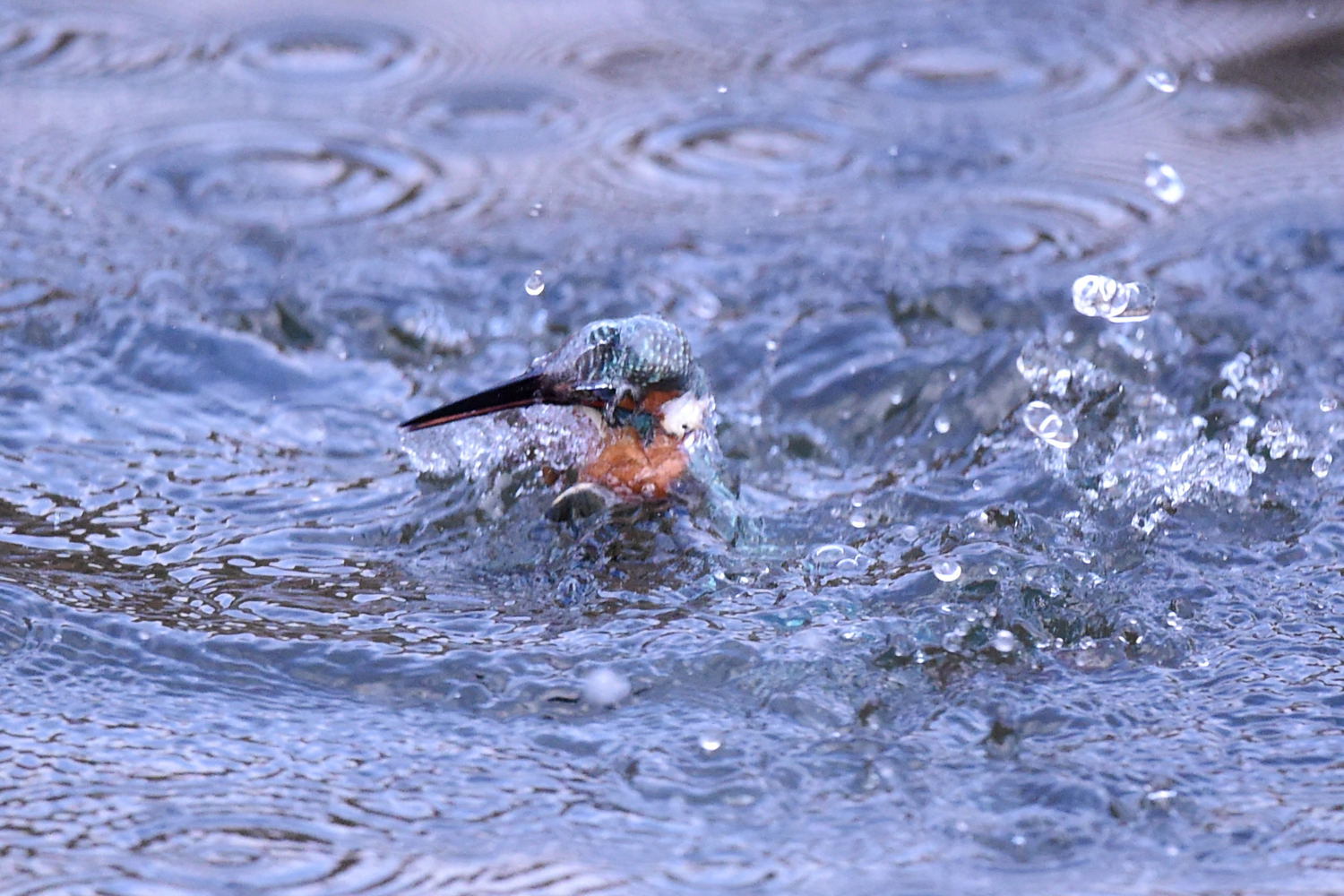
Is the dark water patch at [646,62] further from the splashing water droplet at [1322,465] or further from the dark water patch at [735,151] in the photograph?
the splashing water droplet at [1322,465]

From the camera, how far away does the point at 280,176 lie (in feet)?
18.1

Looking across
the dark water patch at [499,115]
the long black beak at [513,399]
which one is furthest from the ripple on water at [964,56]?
the long black beak at [513,399]

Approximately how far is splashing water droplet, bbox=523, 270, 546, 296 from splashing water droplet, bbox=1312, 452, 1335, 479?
2.27 metres

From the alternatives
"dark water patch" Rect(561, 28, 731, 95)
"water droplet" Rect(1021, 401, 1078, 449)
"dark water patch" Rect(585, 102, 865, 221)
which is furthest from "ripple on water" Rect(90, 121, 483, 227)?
"water droplet" Rect(1021, 401, 1078, 449)

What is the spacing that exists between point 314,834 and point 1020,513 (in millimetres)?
1847

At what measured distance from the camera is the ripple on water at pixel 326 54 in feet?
20.2

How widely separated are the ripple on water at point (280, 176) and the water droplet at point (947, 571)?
8.86 feet

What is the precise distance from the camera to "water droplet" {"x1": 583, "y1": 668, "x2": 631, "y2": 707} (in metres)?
2.88

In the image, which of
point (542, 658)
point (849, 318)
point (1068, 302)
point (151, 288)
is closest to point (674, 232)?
point (849, 318)

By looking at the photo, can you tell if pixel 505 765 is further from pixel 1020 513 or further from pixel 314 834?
pixel 1020 513

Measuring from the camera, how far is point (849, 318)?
4742 mm

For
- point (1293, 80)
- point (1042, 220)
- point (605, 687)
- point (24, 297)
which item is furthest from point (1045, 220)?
point (24, 297)

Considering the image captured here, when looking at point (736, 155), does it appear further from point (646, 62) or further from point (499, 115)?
point (499, 115)

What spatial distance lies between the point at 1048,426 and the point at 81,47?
421 centimetres
